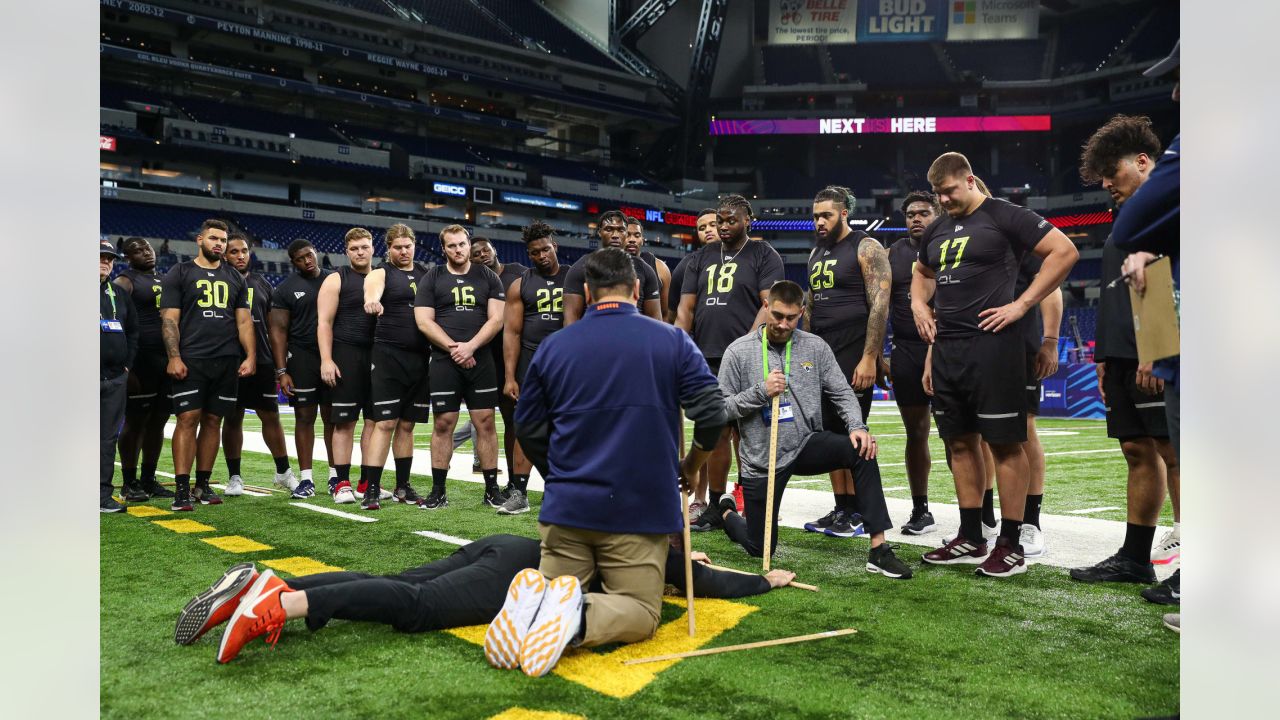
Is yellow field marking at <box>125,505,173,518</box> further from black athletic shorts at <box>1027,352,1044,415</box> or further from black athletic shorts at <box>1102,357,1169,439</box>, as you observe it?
black athletic shorts at <box>1102,357,1169,439</box>

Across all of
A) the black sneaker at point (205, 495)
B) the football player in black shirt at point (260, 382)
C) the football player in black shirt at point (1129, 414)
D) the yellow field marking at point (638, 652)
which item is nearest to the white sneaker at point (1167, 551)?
the football player in black shirt at point (1129, 414)

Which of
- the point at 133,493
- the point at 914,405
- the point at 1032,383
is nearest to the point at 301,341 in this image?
the point at 133,493

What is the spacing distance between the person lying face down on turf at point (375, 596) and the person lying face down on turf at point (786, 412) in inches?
46.3

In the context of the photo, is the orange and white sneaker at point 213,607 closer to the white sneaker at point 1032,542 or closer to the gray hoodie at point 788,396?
the gray hoodie at point 788,396

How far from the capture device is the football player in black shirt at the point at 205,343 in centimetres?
693

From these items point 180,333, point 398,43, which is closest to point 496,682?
point 180,333

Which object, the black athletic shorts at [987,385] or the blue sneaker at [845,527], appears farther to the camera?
the blue sneaker at [845,527]

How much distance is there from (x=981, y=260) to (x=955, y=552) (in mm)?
1559

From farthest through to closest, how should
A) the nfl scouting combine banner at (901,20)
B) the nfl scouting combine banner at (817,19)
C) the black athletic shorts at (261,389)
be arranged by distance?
the nfl scouting combine banner at (817,19)
the nfl scouting combine banner at (901,20)
the black athletic shorts at (261,389)

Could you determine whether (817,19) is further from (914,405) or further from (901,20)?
(914,405)

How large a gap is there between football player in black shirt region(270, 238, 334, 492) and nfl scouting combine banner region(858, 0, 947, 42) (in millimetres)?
44921

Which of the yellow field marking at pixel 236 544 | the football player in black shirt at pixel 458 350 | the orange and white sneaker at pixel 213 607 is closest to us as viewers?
the orange and white sneaker at pixel 213 607

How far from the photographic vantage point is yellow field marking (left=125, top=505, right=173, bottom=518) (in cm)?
636
